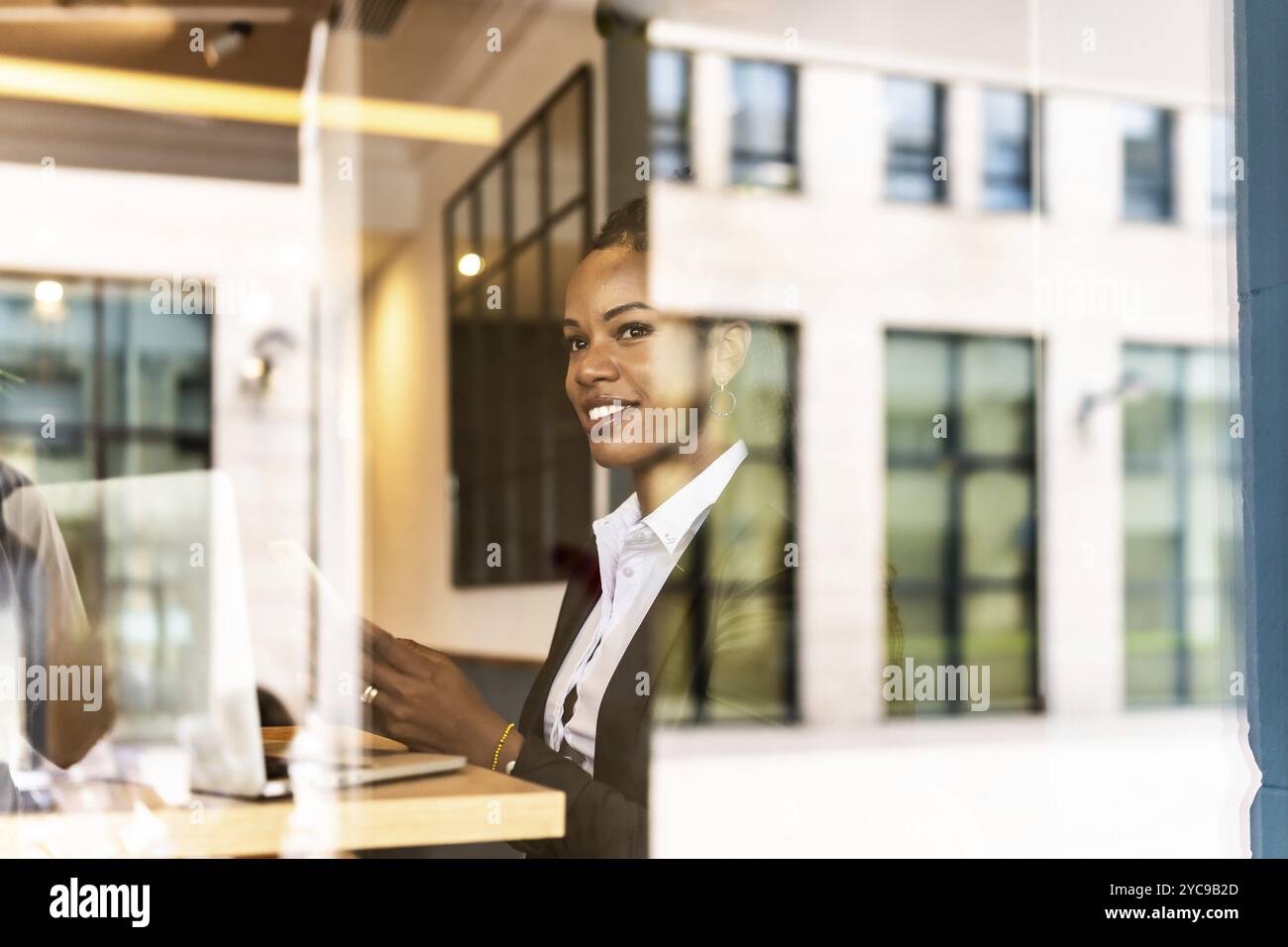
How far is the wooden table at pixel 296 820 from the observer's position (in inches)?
50.6

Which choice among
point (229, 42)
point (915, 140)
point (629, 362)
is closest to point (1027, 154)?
point (915, 140)

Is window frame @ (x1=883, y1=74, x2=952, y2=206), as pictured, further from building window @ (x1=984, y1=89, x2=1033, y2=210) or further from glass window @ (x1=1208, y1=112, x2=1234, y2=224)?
glass window @ (x1=1208, y1=112, x2=1234, y2=224)

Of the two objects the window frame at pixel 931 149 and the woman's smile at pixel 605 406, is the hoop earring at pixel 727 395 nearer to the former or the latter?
the woman's smile at pixel 605 406

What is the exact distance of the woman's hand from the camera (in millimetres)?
1403

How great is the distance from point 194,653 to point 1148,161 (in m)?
2.89

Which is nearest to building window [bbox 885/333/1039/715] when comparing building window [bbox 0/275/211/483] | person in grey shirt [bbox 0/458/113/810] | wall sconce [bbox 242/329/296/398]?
person in grey shirt [bbox 0/458/113/810]

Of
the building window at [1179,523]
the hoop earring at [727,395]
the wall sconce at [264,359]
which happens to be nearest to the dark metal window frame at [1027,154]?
the building window at [1179,523]

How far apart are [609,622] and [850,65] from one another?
122cm

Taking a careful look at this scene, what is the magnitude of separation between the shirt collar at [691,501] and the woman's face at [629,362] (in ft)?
0.18

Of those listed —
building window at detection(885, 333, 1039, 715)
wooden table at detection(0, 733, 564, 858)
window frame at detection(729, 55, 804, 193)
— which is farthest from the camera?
window frame at detection(729, 55, 804, 193)

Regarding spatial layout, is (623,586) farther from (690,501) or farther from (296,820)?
(296,820)

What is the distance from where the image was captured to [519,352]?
91.3 inches

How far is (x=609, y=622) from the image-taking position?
4.87 ft
